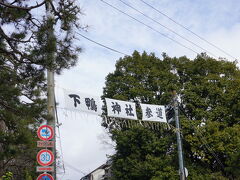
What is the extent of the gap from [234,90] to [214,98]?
1.19 m

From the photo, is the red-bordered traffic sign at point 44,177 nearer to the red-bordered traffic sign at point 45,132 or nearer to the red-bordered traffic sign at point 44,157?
the red-bordered traffic sign at point 44,157

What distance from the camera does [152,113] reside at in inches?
538

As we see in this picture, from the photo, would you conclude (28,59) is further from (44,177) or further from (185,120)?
(185,120)

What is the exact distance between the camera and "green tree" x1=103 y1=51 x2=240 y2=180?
1702 centimetres

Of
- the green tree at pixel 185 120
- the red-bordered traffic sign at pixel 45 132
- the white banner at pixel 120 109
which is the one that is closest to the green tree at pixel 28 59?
the red-bordered traffic sign at pixel 45 132

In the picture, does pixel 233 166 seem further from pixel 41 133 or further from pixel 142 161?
pixel 41 133

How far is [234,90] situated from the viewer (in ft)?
59.4

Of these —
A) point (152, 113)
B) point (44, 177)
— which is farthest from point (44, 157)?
point (152, 113)

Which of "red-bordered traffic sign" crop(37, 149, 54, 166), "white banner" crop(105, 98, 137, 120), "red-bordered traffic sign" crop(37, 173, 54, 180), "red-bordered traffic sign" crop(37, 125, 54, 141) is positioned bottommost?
"red-bordered traffic sign" crop(37, 173, 54, 180)

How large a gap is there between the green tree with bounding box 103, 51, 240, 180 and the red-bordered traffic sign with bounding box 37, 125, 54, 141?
9993mm

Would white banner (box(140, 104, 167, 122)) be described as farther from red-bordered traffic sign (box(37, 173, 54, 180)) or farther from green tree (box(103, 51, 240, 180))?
red-bordered traffic sign (box(37, 173, 54, 180))

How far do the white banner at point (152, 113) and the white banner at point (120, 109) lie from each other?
0.57 metres

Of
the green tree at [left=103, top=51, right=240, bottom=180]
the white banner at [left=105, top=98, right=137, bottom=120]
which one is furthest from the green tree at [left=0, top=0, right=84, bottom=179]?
the green tree at [left=103, top=51, right=240, bottom=180]

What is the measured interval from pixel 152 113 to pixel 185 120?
469cm
